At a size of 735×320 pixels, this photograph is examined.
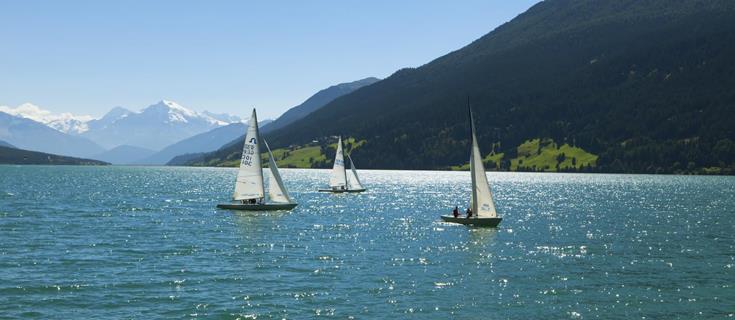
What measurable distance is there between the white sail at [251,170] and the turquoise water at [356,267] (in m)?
5.34

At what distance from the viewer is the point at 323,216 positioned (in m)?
99.8

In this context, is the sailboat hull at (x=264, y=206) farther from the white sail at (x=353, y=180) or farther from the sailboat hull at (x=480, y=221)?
the white sail at (x=353, y=180)

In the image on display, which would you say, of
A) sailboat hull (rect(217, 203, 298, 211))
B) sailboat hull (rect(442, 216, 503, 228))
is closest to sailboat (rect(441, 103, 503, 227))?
sailboat hull (rect(442, 216, 503, 228))

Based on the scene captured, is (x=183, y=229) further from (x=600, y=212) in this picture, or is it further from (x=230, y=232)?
(x=600, y=212)

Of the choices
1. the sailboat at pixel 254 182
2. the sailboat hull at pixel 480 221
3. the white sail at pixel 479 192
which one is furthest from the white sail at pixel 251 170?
the white sail at pixel 479 192

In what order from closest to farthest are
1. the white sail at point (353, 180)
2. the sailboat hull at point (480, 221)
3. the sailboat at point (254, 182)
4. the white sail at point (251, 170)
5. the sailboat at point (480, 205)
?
the sailboat at point (480, 205) → the sailboat hull at point (480, 221) → the white sail at point (251, 170) → the sailboat at point (254, 182) → the white sail at point (353, 180)

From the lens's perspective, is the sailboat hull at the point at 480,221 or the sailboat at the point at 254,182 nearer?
the sailboat hull at the point at 480,221

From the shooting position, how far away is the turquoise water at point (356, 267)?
39000 mm

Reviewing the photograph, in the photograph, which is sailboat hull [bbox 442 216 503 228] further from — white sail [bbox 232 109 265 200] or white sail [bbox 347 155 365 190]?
white sail [bbox 347 155 365 190]

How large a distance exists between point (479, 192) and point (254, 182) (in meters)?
33.3

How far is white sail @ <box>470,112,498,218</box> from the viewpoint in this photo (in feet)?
256

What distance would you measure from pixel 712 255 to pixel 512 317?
32186 mm

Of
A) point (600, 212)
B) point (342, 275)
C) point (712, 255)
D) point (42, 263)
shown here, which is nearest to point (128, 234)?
point (42, 263)

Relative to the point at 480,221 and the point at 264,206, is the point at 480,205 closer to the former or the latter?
the point at 480,221
